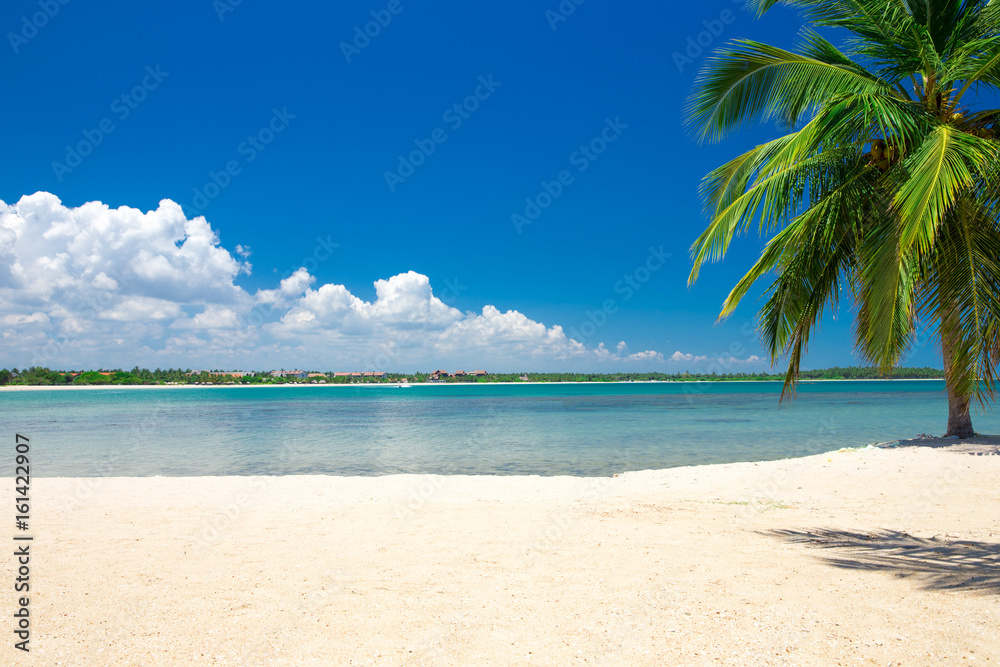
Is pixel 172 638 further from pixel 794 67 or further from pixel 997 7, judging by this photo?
pixel 997 7

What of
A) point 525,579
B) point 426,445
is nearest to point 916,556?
point 525,579

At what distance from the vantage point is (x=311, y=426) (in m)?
Result: 30.1

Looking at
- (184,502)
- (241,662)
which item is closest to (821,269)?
(241,662)

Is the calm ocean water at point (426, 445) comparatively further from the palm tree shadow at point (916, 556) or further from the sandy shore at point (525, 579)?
the palm tree shadow at point (916, 556)

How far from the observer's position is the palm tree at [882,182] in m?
5.57

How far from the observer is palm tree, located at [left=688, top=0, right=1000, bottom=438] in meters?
5.57

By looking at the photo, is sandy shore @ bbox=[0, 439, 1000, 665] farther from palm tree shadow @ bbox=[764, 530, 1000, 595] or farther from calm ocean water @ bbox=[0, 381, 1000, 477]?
calm ocean water @ bbox=[0, 381, 1000, 477]

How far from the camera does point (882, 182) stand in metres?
7.01

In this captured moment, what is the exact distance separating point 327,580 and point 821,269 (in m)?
7.55

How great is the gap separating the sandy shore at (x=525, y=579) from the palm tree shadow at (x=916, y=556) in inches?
1.2

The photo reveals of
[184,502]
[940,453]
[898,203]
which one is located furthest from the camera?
[940,453]

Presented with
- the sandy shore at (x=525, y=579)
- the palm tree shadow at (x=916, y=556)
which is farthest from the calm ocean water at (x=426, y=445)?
the palm tree shadow at (x=916, y=556)

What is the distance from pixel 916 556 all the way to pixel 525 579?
395cm

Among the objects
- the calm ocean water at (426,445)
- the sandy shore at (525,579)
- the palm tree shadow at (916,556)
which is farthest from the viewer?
the calm ocean water at (426,445)
